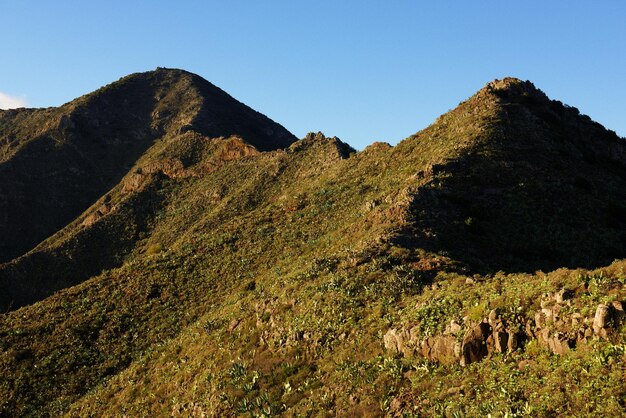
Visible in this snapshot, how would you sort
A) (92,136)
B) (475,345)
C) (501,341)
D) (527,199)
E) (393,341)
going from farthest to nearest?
(92,136) → (527,199) → (393,341) → (475,345) → (501,341)

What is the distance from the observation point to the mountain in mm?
15500

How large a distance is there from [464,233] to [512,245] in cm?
324

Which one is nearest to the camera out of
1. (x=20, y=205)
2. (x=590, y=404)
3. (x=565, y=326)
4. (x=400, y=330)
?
(x=590, y=404)

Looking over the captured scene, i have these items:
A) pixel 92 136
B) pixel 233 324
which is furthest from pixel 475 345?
pixel 92 136

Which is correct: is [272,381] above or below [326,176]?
below

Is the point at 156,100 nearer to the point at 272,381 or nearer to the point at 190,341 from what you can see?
the point at 190,341

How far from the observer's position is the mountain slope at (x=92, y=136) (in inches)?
3740

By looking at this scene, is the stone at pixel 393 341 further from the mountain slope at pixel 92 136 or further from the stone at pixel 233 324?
the mountain slope at pixel 92 136

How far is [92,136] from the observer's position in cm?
12425

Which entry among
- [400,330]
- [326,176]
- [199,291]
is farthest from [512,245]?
[326,176]

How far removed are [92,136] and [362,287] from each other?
11668cm

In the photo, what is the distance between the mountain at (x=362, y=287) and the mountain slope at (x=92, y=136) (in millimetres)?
21692

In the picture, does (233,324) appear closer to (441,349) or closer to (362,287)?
(362,287)

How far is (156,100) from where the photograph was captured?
15488 centimetres
